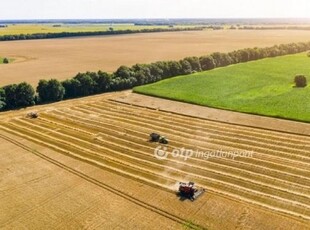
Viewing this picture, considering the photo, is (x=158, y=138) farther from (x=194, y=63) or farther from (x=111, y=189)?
(x=194, y=63)

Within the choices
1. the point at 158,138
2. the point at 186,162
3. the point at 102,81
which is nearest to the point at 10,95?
the point at 102,81

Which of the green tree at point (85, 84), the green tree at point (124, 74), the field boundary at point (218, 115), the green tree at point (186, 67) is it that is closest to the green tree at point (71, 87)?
A: the green tree at point (85, 84)

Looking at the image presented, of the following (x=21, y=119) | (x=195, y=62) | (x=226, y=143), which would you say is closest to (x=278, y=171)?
(x=226, y=143)

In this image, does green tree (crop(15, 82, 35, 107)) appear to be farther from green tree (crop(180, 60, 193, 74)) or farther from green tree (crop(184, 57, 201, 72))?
green tree (crop(184, 57, 201, 72))

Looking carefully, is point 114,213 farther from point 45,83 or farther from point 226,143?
point 45,83

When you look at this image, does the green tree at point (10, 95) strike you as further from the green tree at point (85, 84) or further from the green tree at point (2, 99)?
the green tree at point (85, 84)

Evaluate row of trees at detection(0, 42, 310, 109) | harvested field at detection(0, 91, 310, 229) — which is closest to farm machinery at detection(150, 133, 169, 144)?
harvested field at detection(0, 91, 310, 229)
